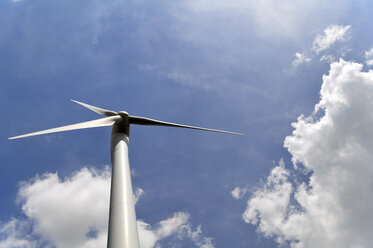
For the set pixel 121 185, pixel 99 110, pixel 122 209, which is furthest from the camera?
pixel 99 110

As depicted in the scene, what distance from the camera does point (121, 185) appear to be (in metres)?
16.9

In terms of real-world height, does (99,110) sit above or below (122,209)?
above

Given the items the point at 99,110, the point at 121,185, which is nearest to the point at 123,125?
the point at 99,110

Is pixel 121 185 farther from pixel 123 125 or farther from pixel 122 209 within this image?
pixel 123 125

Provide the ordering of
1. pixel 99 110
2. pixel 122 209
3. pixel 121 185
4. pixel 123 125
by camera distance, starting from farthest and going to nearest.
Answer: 1. pixel 99 110
2. pixel 123 125
3. pixel 121 185
4. pixel 122 209

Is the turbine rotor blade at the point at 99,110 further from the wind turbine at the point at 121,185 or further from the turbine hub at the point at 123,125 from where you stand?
the turbine hub at the point at 123,125

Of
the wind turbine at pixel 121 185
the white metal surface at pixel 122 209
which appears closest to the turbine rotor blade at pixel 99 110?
the wind turbine at pixel 121 185

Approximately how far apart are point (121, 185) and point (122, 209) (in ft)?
7.26

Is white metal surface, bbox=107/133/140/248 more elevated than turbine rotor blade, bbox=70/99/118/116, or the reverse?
turbine rotor blade, bbox=70/99/118/116

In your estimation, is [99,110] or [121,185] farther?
[99,110]

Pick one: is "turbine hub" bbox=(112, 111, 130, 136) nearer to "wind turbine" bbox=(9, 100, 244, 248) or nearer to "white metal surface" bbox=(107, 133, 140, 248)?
"wind turbine" bbox=(9, 100, 244, 248)

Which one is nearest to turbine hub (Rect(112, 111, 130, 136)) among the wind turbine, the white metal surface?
the wind turbine

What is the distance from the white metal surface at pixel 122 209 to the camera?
13.2 m

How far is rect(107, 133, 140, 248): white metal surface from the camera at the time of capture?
43.4ft
